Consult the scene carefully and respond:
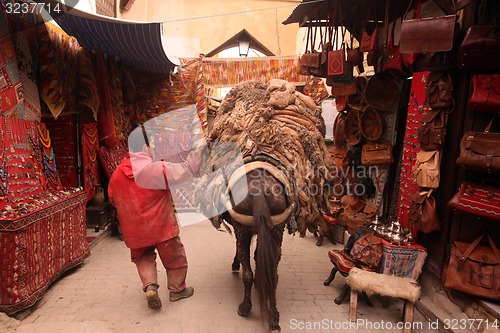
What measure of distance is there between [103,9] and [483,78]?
676 cm

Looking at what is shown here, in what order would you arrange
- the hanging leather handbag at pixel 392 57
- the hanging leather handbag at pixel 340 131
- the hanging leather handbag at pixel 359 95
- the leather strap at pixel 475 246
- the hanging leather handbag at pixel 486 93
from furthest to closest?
1. the hanging leather handbag at pixel 340 131
2. the hanging leather handbag at pixel 359 95
3. the hanging leather handbag at pixel 392 57
4. the leather strap at pixel 475 246
5. the hanging leather handbag at pixel 486 93

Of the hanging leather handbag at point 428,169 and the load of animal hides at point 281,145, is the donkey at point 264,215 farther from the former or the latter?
the hanging leather handbag at point 428,169

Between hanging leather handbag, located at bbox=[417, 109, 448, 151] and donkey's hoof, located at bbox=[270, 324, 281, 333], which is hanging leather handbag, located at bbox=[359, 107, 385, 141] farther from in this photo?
donkey's hoof, located at bbox=[270, 324, 281, 333]

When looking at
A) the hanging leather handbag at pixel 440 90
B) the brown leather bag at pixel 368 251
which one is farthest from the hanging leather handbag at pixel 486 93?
the brown leather bag at pixel 368 251

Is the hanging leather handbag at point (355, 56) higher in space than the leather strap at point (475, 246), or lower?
higher

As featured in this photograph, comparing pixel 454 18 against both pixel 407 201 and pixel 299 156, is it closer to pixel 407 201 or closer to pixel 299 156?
pixel 299 156

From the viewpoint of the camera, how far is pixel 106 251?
4.56 m

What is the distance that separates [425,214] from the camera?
309 cm

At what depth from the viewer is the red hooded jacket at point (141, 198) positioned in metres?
2.85

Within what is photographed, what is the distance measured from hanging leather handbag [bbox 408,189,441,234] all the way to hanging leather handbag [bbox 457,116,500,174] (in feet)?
1.97

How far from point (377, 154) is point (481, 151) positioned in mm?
1906

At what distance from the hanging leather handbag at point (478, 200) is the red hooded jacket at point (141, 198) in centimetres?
265

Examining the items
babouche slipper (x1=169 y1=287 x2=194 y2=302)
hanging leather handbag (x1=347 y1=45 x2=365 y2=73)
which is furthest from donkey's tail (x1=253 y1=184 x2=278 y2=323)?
hanging leather handbag (x1=347 y1=45 x2=365 y2=73)

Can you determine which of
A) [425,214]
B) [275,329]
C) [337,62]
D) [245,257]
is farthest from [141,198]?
[337,62]
